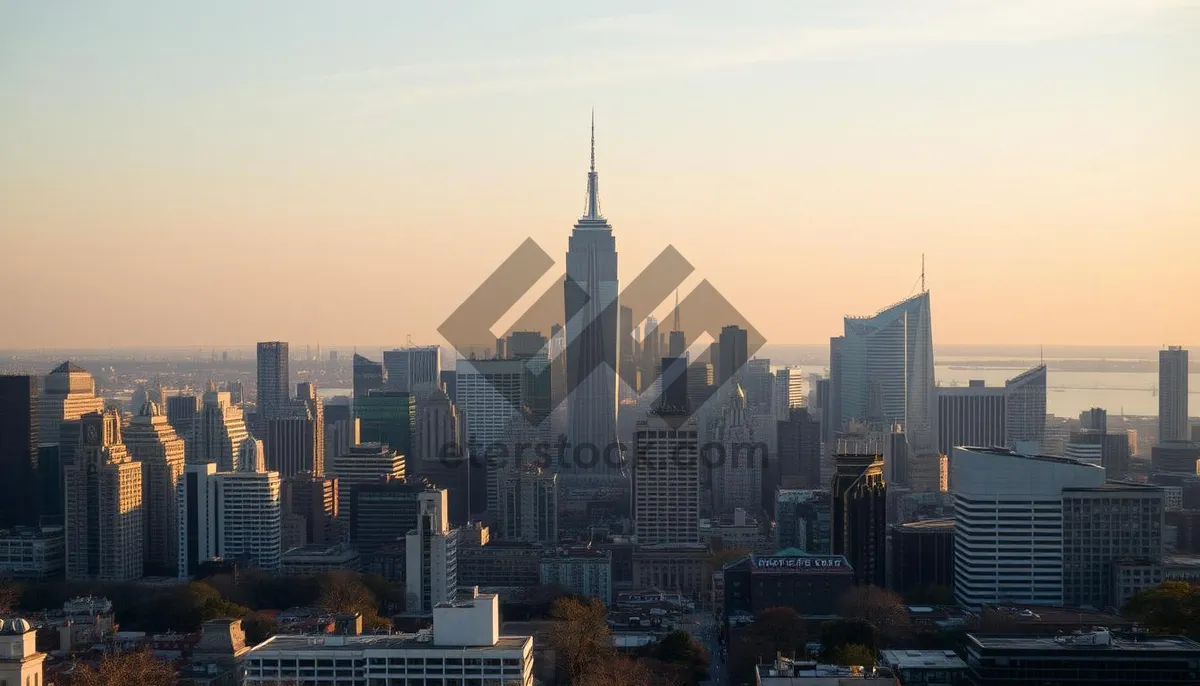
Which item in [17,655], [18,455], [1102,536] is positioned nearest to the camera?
[17,655]

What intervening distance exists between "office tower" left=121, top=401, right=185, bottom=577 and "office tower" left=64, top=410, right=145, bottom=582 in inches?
31.4

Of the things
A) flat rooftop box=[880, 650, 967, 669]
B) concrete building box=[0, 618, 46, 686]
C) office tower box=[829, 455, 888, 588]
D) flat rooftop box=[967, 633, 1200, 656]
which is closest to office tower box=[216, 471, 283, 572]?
office tower box=[829, 455, 888, 588]

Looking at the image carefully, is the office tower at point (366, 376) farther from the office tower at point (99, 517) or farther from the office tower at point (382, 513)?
the office tower at point (99, 517)

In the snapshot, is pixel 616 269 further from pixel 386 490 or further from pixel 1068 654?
pixel 1068 654

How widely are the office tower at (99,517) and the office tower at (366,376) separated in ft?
70.3

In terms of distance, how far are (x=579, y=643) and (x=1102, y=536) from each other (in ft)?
35.7

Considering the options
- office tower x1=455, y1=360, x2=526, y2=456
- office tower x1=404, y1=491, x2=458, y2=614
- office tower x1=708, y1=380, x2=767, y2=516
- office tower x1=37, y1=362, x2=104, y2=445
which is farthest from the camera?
office tower x1=455, y1=360, x2=526, y2=456

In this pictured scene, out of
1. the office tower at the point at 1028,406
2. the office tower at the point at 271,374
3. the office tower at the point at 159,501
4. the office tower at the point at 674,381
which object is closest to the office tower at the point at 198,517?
the office tower at the point at 159,501

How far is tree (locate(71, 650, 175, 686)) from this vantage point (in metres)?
15.2

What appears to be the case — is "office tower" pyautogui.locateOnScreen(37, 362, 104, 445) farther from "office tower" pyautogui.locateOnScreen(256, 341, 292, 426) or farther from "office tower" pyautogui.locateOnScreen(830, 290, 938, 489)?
"office tower" pyautogui.locateOnScreen(830, 290, 938, 489)

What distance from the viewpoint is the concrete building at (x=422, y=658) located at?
49.9 feet

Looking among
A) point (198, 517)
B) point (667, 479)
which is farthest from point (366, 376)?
point (198, 517)

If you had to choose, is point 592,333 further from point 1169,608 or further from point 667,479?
point 1169,608

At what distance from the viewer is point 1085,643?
17.1 m
